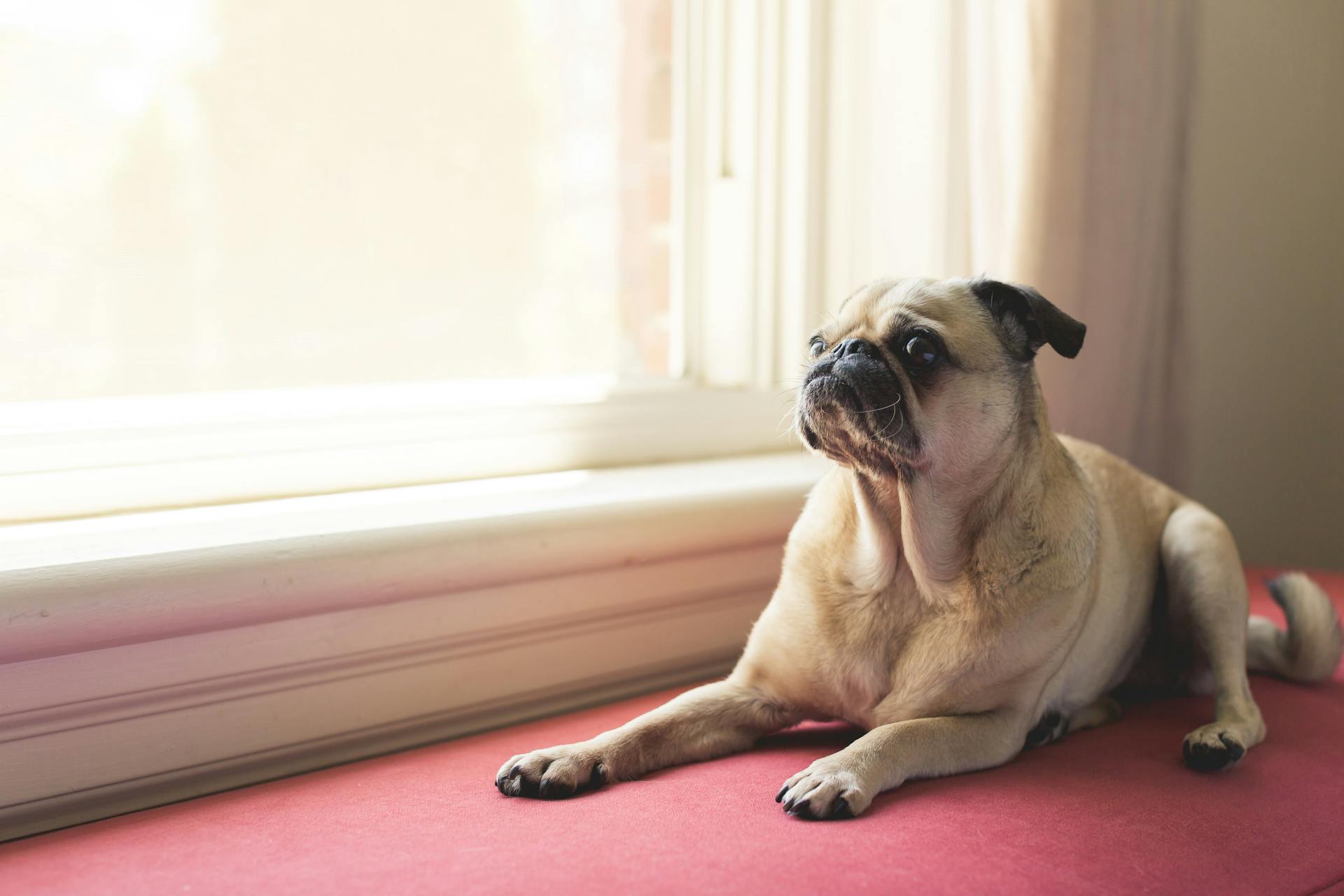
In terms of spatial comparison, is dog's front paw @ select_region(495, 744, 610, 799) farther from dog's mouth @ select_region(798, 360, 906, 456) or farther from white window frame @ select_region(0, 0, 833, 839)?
dog's mouth @ select_region(798, 360, 906, 456)

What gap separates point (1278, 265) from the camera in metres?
2.35

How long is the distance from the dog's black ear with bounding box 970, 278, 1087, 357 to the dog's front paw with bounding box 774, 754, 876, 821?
50 cm

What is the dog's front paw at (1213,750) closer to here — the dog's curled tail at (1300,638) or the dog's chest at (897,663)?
the dog's chest at (897,663)

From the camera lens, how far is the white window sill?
1102mm

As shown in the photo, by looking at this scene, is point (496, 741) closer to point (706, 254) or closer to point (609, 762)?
point (609, 762)

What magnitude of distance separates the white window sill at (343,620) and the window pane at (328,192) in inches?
10.4

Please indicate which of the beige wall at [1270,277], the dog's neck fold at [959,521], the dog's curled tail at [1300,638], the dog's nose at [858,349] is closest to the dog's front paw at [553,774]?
the dog's neck fold at [959,521]

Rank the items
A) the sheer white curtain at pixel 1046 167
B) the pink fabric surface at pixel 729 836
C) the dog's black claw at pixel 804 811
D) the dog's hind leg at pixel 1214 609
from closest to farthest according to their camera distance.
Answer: the pink fabric surface at pixel 729 836 < the dog's black claw at pixel 804 811 < the dog's hind leg at pixel 1214 609 < the sheer white curtain at pixel 1046 167

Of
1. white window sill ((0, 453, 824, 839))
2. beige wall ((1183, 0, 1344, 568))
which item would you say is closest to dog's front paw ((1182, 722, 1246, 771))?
white window sill ((0, 453, 824, 839))

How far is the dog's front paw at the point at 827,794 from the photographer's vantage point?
105 centimetres

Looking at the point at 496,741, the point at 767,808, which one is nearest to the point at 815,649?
the point at 767,808

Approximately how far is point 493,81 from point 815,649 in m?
1.02

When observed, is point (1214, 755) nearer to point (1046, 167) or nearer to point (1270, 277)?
point (1046, 167)

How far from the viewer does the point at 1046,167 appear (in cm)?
176
